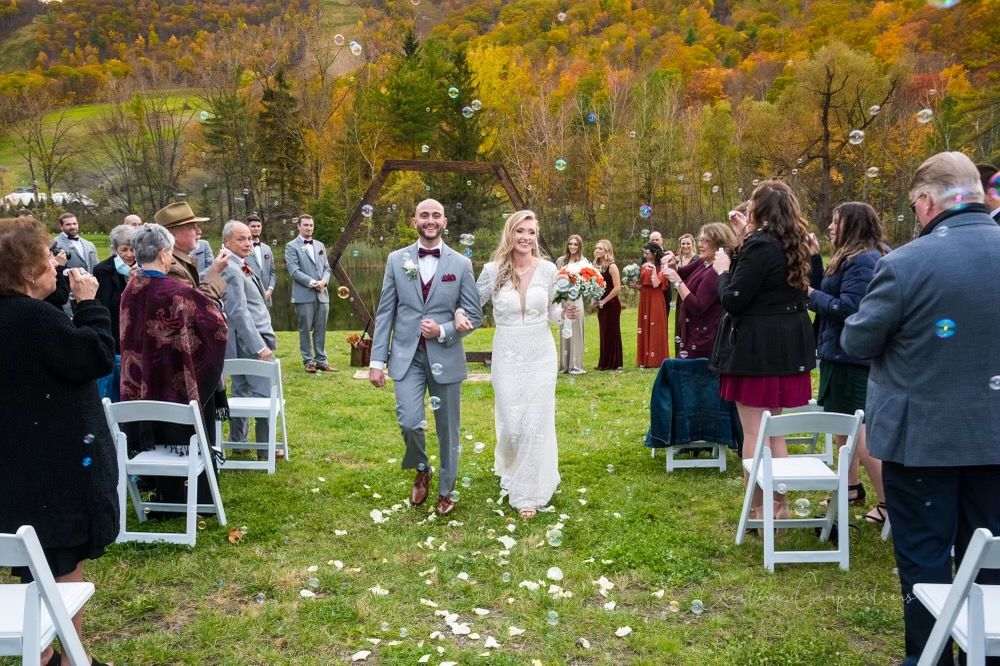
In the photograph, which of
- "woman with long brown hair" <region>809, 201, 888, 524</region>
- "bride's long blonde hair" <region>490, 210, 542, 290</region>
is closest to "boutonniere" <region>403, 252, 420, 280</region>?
"bride's long blonde hair" <region>490, 210, 542, 290</region>

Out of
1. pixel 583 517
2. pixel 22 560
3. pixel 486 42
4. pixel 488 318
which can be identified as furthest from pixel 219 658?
pixel 486 42

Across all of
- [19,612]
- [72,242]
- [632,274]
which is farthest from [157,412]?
[632,274]

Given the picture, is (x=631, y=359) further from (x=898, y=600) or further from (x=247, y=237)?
(x=898, y=600)

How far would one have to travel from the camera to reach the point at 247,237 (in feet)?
24.1

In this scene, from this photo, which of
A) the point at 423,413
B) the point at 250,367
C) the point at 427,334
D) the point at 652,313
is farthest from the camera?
the point at 652,313

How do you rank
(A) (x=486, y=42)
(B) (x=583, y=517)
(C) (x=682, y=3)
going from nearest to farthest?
1. (B) (x=583, y=517)
2. (A) (x=486, y=42)
3. (C) (x=682, y=3)

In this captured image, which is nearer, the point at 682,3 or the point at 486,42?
the point at 486,42

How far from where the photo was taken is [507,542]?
5375 millimetres

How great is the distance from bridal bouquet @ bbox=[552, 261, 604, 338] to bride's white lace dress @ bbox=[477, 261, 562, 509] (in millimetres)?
106

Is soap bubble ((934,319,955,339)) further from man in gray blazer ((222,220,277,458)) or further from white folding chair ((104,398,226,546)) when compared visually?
man in gray blazer ((222,220,277,458))

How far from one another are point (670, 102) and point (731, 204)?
256 inches

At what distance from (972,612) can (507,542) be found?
3.29m

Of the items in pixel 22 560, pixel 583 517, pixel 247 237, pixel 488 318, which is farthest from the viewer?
pixel 488 318

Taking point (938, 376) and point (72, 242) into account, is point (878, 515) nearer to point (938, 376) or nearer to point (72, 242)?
point (938, 376)
